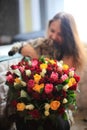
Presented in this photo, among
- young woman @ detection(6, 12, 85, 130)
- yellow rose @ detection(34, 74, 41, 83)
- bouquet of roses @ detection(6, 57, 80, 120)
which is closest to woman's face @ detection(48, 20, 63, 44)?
young woman @ detection(6, 12, 85, 130)

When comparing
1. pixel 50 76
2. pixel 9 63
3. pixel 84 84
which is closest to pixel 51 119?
pixel 50 76

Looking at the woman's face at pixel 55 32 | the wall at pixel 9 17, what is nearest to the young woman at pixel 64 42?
the woman's face at pixel 55 32

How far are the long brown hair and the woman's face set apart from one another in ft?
0.08

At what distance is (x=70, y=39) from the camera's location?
5.61 ft

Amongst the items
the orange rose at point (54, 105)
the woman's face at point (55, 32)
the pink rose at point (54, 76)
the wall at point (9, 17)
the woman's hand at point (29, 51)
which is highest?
the wall at point (9, 17)

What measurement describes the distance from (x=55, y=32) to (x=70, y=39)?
4.7 inches

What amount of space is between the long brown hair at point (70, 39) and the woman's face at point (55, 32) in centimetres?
2

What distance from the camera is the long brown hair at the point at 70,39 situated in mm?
1677

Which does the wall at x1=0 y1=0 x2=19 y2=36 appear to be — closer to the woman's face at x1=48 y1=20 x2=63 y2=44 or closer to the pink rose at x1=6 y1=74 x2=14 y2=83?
the woman's face at x1=48 y1=20 x2=63 y2=44

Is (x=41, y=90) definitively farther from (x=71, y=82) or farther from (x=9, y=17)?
(x=9, y=17)

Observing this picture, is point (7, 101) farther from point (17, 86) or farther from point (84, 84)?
point (84, 84)

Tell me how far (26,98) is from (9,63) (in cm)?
41

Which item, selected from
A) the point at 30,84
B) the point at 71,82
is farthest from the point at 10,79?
the point at 71,82

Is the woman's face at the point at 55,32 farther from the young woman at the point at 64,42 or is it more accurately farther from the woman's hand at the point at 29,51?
the woman's hand at the point at 29,51
